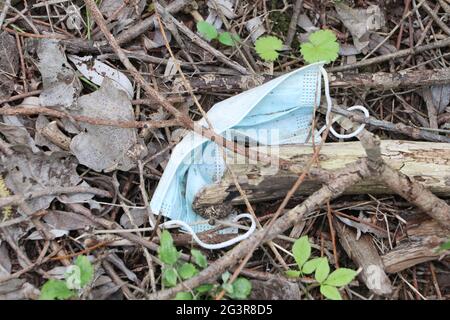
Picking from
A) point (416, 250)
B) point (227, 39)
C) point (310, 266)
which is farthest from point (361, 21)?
point (310, 266)

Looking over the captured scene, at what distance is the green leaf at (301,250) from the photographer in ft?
6.30

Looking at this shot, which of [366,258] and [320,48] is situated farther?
[320,48]

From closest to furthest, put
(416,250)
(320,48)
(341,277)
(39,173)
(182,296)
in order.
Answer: (182,296) → (341,277) → (416,250) → (39,173) → (320,48)

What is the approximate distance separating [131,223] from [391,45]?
1402 mm

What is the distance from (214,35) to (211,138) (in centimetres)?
48

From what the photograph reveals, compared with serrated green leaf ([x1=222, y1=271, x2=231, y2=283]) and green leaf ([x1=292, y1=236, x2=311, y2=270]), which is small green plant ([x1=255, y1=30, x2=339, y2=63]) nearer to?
green leaf ([x1=292, y1=236, x2=311, y2=270])

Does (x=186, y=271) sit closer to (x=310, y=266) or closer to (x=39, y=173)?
(x=310, y=266)

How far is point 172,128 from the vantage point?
228 centimetres

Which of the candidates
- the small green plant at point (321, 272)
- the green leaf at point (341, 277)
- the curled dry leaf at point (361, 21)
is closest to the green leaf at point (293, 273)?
the small green plant at point (321, 272)

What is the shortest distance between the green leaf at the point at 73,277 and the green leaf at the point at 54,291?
3 centimetres

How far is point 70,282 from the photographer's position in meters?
1.77
